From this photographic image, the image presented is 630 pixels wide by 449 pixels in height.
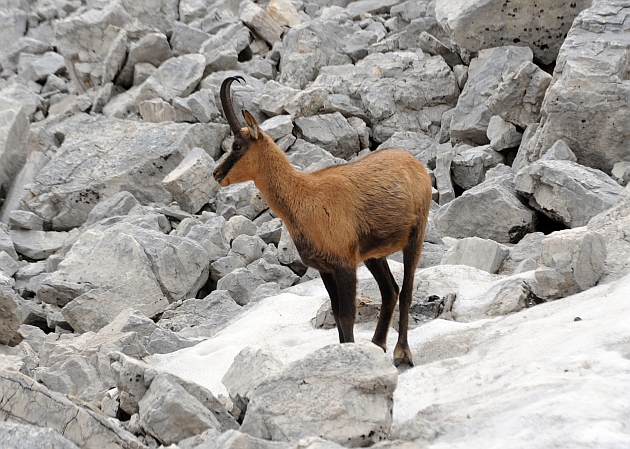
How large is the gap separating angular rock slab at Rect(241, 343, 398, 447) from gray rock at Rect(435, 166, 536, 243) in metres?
7.15

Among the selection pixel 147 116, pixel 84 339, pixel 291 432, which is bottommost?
pixel 147 116

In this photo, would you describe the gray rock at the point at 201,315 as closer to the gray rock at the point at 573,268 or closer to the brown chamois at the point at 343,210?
the brown chamois at the point at 343,210

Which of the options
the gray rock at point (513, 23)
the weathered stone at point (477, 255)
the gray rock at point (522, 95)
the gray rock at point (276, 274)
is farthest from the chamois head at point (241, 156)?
the gray rock at point (513, 23)

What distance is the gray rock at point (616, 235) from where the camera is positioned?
7882mm

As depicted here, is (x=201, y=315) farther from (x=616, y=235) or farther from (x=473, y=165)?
(x=473, y=165)

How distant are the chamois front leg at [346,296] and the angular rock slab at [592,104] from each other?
6.95 m

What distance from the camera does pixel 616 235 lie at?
8555mm

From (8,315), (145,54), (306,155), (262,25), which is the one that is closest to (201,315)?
(8,315)

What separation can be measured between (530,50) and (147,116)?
849cm

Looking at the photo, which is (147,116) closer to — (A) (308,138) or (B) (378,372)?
(A) (308,138)

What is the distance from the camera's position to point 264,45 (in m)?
21.5

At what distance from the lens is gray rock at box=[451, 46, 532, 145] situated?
15.6 meters

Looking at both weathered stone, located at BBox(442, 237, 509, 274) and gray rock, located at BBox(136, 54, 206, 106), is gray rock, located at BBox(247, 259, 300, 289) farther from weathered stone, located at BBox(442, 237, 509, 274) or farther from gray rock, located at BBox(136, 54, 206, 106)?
gray rock, located at BBox(136, 54, 206, 106)

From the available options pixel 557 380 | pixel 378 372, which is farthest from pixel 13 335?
pixel 557 380
